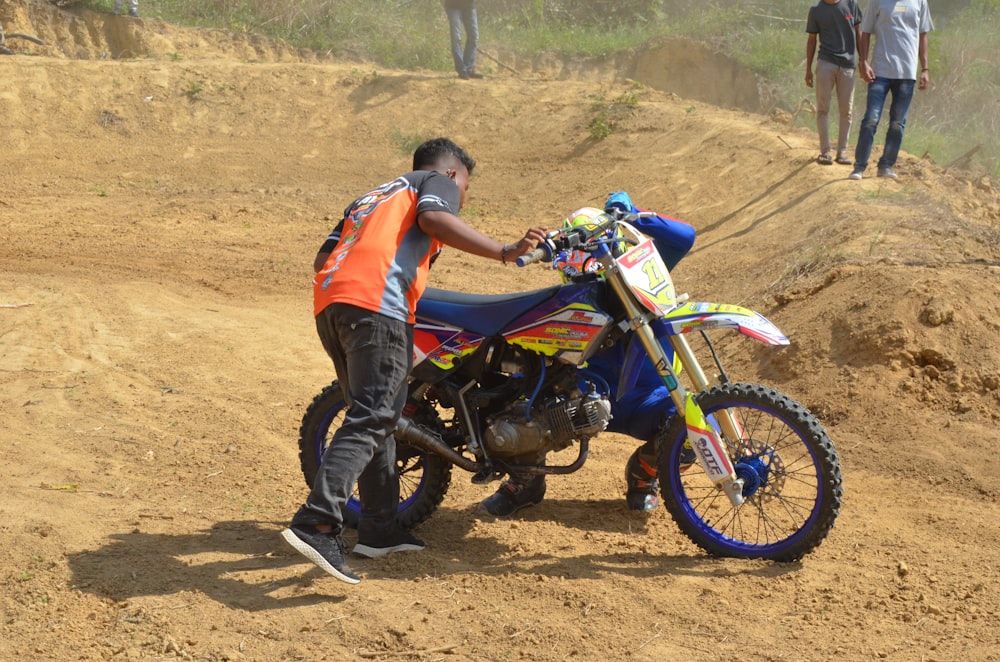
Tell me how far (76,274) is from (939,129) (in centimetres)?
1334

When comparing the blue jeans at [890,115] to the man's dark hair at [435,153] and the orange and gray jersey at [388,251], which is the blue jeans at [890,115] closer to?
the man's dark hair at [435,153]

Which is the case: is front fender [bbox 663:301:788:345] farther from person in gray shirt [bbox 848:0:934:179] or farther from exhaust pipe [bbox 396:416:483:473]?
person in gray shirt [bbox 848:0:934:179]

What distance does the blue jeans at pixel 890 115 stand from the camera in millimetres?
9617

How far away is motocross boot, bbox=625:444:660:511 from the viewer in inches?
197

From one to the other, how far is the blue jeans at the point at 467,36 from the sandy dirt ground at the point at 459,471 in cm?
274

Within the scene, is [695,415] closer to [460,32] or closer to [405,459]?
[405,459]

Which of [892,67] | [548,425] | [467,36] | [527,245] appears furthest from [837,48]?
[527,245]

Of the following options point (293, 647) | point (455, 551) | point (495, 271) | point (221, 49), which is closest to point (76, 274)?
point (495, 271)

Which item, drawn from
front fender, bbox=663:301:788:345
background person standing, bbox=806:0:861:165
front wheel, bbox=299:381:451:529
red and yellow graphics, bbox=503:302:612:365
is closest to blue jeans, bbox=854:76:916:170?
background person standing, bbox=806:0:861:165

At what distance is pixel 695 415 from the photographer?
168 inches

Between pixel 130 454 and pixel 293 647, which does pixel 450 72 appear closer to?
pixel 130 454

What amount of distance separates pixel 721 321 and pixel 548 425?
Answer: 0.85 meters

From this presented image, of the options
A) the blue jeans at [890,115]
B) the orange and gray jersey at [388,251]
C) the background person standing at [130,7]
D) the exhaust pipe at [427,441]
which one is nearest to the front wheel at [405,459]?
the exhaust pipe at [427,441]

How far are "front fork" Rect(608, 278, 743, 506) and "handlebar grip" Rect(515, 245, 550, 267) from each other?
1.43ft
